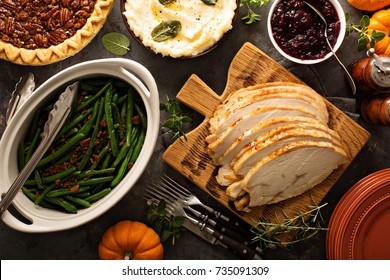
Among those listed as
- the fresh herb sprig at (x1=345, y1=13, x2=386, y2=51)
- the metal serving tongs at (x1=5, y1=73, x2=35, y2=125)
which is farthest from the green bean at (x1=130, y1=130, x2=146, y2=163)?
the fresh herb sprig at (x1=345, y1=13, x2=386, y2=51)

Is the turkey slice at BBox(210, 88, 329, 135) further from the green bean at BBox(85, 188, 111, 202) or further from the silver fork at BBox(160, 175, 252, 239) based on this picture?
the green bean at BBox(85, 188, 111, 202)

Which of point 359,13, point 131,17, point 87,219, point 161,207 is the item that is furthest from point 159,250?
point 359,13

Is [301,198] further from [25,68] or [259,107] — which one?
[25,68]

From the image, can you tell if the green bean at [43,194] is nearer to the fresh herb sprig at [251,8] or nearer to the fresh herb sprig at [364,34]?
the fresh herb sprig at [251,8]

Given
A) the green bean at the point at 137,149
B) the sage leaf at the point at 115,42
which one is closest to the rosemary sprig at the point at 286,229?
the green bean at the point at 137,149

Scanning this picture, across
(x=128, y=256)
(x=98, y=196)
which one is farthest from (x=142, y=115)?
(x=128, y=256)

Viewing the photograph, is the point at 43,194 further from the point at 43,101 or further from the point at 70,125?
the point at 43,101
